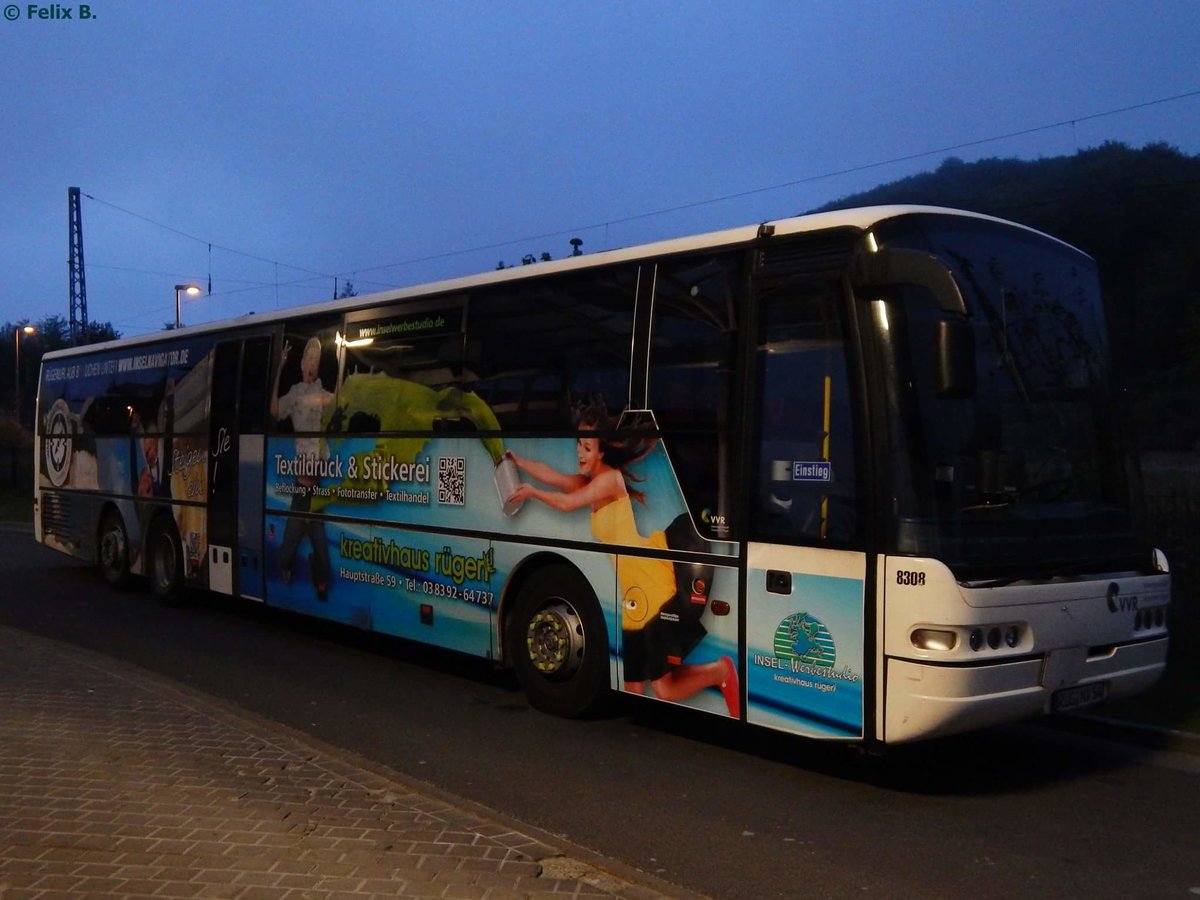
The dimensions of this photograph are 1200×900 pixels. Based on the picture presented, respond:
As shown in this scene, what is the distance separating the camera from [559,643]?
8539 mm

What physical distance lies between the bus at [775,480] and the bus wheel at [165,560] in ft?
13.8

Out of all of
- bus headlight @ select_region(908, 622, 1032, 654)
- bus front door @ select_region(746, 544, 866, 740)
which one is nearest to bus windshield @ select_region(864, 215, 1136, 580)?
bus headlight @ select_region(908, 622, 1032, 654)

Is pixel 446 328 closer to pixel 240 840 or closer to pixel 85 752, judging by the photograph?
pixel 85 752

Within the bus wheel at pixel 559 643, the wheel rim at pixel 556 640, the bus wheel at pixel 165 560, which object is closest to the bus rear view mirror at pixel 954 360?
the bus wheel at pixel 559 643

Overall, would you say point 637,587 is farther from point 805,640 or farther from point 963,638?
point 963,638

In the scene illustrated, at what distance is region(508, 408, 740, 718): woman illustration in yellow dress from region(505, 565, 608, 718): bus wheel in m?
0.40

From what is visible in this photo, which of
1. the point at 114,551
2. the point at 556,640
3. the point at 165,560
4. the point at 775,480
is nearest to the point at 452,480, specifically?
the point at 556,640

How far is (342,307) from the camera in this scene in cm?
1135

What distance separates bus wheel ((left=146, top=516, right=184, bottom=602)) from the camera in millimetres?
14148

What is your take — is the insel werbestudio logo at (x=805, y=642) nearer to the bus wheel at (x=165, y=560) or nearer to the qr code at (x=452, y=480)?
the qr code at (x=452, y=480)

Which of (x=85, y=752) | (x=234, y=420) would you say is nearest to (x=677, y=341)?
(x=85, y=752)

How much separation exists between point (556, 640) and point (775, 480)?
8.19 feet

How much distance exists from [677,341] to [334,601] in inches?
202

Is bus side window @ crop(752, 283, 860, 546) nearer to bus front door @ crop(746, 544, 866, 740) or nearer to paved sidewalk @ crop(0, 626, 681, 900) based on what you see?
bus front door @ crop(746, 544, 866, 740)
